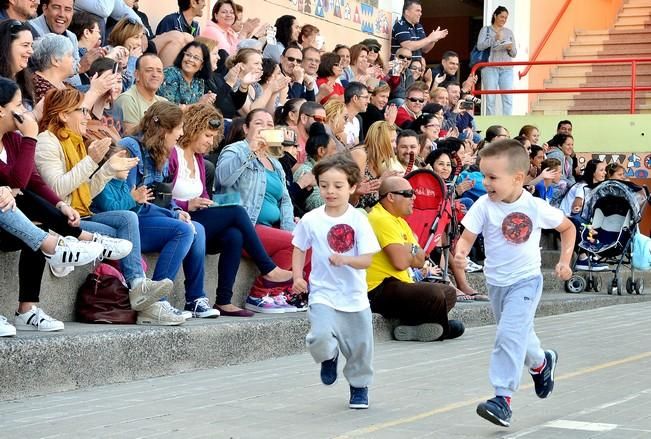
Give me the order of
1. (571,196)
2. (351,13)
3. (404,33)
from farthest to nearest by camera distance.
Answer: (404,33)
(351,13)
(571,196)

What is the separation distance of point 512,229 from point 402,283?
400cm

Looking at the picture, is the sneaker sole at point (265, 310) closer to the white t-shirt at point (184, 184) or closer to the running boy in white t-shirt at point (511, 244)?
the white t-shirt at point (184, 184)

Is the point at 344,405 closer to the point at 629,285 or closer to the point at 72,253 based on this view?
the point at 72,253

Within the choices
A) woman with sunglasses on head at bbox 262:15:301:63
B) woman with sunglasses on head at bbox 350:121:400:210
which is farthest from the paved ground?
woman with sunglasses on head at bbox 262:15:301:63

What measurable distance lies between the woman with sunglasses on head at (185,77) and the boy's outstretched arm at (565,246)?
5.06 metres

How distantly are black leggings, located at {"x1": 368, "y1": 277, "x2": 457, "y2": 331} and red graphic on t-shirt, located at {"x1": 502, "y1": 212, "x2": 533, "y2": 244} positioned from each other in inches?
153

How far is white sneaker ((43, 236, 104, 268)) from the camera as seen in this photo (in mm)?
8148

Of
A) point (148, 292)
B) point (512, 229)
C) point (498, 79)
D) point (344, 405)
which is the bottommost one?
point (344, 405)

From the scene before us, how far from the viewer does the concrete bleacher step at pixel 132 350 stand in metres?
7.64

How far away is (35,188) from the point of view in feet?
27.8

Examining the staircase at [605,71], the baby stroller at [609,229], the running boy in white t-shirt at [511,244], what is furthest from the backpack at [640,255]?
the running boy in white t-shirt at [511,244]

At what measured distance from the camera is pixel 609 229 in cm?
1705

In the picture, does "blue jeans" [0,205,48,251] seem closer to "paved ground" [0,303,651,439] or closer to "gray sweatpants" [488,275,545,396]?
"paved ground" [0,303,651,439]

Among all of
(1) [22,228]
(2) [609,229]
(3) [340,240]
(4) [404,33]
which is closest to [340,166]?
(3) [340,240]
